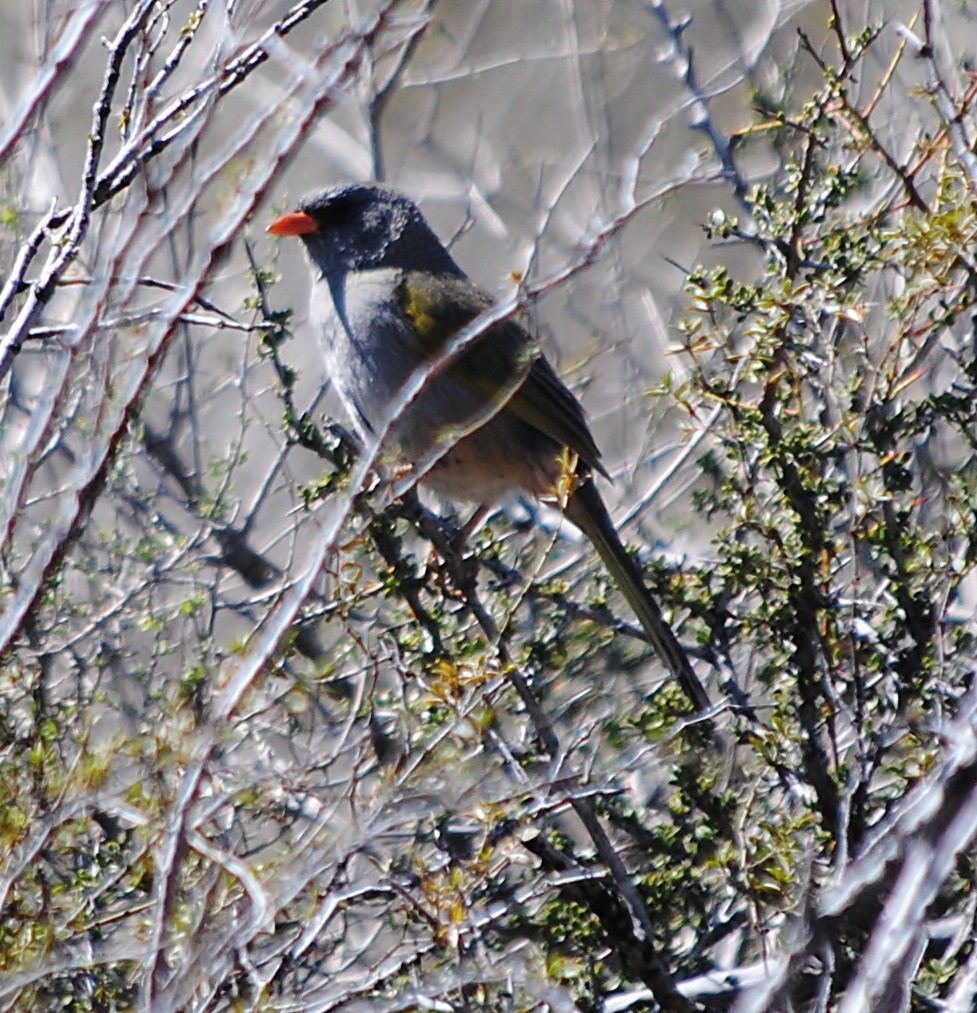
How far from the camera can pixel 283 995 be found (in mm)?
3588

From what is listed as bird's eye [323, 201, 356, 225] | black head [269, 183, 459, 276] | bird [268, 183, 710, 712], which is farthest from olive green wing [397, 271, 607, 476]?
bird's eye [323, 201, 356, 225]

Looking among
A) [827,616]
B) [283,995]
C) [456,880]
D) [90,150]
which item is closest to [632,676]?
[827,616]

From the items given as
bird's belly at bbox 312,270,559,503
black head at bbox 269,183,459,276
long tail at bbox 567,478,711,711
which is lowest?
long tail at bbox 567,478,711,711

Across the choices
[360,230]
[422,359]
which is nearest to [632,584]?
[422,359]

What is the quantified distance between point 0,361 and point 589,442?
3076 mm

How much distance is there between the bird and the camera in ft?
17.2

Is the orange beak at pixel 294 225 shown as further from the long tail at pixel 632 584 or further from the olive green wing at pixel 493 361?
the long tail at pixel 632 584

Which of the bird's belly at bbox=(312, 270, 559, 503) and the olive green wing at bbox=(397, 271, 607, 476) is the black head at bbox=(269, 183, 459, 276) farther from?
the bird's belly at bbox=(312, 270, 559, 503)

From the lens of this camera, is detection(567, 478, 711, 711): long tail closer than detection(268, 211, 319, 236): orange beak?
Yes

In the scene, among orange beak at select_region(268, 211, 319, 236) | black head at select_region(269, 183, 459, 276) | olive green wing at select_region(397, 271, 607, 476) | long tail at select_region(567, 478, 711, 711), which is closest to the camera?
long tail at select_region(567, 478, 711, 711)

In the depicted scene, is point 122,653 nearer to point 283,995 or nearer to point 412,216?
point 283,995

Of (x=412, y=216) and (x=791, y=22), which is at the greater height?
(x=791, y=22)

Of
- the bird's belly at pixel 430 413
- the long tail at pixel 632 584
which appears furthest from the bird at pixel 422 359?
the long tail at pixel 632 584

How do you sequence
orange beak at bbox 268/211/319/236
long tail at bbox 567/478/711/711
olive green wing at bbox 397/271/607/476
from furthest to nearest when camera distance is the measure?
orange beak at bbox 268/211/319/236
olive green wing at bbox 397/271/607/476
long tail at bbox 567/478/711/711
